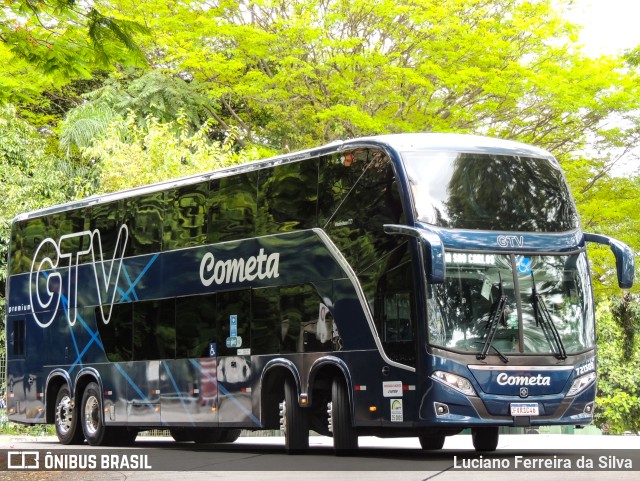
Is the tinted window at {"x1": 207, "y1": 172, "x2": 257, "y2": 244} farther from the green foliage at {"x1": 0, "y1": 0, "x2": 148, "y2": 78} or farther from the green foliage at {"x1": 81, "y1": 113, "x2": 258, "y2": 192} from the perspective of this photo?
the green foliage at {"x1": 81, "y1": 113, "x2": 258, "y2": 192}

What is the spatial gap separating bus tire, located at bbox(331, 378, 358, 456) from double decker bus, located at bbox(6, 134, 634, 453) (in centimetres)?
2

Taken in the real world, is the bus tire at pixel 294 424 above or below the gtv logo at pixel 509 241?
below

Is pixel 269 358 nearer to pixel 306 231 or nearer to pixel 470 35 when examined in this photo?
pixel 306 231

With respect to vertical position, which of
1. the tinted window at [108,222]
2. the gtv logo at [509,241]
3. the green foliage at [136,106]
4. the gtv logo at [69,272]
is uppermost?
the green foliage at [136,106]

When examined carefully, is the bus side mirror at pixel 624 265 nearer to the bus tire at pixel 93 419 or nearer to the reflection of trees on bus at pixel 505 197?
the reflection of trees on bus at pixel 505 197

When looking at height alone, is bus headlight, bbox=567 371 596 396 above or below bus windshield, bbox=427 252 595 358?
below

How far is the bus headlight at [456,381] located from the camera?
16594mm

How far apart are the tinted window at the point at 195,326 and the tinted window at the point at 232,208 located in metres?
1.03

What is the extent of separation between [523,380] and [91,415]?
388 inches

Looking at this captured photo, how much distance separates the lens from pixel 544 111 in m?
35.6

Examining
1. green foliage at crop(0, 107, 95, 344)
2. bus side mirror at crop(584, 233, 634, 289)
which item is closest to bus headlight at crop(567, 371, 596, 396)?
bus side mirror at crop(584, 233, 634, 289)

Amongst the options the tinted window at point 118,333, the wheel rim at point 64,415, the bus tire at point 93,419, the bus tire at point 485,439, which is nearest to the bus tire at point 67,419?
the wheel rim at point 64,415

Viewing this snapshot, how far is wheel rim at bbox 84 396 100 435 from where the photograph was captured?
2383cm

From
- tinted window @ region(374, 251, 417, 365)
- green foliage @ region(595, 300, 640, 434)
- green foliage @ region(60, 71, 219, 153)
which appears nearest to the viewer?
tinted window @ region(374, 251, 417, 365)
